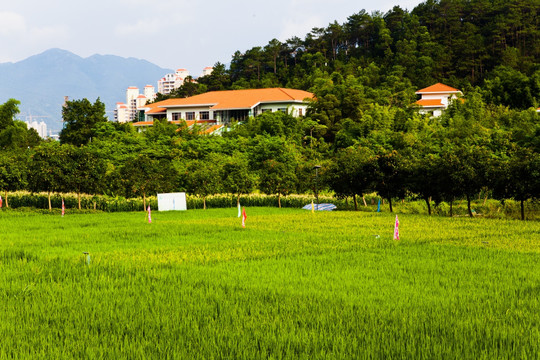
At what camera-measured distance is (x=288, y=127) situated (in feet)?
147

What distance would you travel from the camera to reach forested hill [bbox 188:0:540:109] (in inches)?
2255

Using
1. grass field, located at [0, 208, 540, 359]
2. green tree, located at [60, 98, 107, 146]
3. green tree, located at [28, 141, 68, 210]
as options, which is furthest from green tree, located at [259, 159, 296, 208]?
green tree, located at [60, 98, 107, 146]

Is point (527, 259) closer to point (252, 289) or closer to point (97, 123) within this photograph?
point (252, 289)

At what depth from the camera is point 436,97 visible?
56375 mm

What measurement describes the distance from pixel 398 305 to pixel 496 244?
7.40m

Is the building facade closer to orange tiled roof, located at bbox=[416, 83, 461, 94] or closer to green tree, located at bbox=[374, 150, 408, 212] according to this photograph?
orange tiled roof, located at bbox=[416, 83, 461, 94]

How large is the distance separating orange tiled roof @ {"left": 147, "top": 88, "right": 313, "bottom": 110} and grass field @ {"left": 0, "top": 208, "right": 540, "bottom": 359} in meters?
39.1

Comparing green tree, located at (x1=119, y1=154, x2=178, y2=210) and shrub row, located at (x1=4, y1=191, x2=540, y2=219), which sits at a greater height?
green tree, located at (x1=119, y1=154, x2=178, y2=210)

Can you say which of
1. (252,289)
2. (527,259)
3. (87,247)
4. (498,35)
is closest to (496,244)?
(527,259)

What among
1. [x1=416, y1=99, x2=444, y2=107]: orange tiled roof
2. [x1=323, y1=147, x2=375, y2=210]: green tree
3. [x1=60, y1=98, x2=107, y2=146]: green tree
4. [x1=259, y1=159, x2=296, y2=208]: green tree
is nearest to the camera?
[x1=323, y1=147, x2=375, y2=210]: green tree

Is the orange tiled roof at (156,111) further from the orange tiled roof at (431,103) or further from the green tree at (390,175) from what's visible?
the green tree at (390,175)

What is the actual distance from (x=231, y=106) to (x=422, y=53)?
2435cm

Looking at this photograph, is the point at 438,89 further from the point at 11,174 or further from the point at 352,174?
the point at 11,174

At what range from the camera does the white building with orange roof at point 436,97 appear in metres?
54.6
